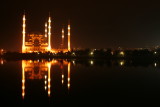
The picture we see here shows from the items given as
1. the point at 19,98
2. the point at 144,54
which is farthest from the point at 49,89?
the point at 144,54

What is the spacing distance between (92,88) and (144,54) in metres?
42.2

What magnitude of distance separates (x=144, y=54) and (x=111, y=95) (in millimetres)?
43480

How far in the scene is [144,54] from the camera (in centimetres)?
5109

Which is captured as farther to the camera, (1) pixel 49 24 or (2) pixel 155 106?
(1) pixel 49 24

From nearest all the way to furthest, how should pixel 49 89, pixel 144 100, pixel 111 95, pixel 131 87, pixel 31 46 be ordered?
pixel 144 100, pixel 111 95, pixel 49 89, pixel 131 87, pixel 31 46

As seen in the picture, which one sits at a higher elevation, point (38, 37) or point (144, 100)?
point (38, 37)

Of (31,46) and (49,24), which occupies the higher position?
(49,24)

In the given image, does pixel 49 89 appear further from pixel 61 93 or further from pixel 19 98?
pixel 19 98

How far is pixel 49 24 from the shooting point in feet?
195

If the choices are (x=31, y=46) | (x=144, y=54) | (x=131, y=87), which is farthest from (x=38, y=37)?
(x=131, y=87)

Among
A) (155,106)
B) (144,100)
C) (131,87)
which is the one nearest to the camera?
(155,106)

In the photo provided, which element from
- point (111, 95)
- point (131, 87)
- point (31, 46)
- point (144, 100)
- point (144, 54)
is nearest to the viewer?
point (144, 100)

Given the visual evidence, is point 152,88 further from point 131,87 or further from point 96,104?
point 96,104

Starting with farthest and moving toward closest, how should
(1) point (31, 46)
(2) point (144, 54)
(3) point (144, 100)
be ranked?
(1) point (31, 46), (2) point (144, 54), (3) point (144, 100)
